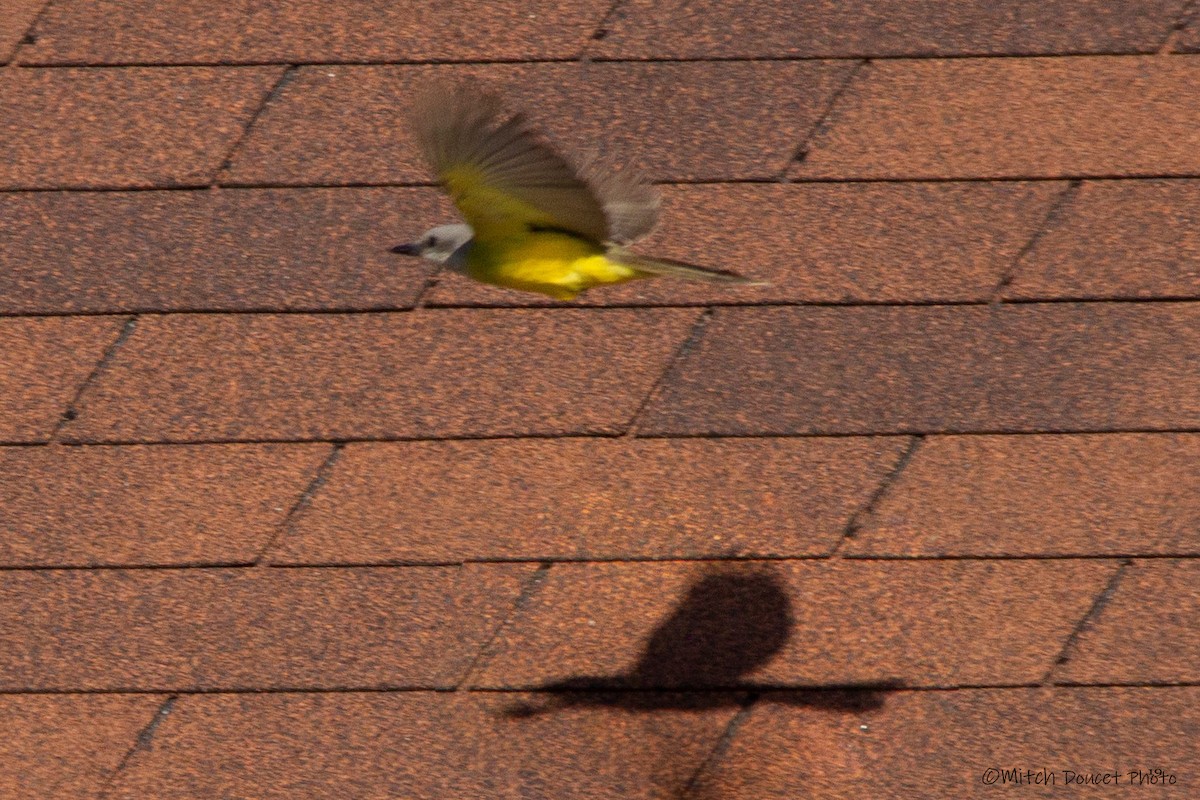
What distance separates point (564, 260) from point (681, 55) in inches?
48.6

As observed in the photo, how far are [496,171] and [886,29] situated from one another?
1.84m

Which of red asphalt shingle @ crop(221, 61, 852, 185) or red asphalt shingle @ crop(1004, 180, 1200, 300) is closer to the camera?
red asphalt shingle @ crop(1004, 180, 1200, 300)

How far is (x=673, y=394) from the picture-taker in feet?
16.5

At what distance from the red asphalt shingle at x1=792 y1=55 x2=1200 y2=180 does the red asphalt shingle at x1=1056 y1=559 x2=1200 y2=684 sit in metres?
1.27

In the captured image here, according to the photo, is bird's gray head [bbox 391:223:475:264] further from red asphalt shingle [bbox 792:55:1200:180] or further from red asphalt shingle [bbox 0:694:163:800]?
red asphalt shingle [bbox 0:694:163:800]

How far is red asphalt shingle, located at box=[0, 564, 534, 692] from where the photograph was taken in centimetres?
485

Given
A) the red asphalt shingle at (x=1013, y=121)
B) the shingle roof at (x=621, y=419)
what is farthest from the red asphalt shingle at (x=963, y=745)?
the red asphalt shingle at (x=1013, y=121)

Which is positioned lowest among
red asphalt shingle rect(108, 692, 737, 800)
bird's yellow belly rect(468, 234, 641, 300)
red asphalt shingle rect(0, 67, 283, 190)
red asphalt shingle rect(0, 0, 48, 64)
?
red asphalt shingle rect(108, 692, 737, 800)

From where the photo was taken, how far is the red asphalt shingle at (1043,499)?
4.87 meters

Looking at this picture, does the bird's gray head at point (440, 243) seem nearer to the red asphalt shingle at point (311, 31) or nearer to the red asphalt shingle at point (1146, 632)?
the red asphalt shingle at point (311, 31)

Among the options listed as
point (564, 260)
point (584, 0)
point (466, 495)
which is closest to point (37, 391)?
point (466, 495)

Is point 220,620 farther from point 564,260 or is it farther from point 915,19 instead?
point 915,19

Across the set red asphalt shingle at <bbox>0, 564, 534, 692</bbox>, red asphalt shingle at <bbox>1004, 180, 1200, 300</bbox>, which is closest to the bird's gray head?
red asphalt shingle at <bbox>0, 564, 534, 692</bbox>

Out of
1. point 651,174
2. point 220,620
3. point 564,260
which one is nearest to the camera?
point 564,260
